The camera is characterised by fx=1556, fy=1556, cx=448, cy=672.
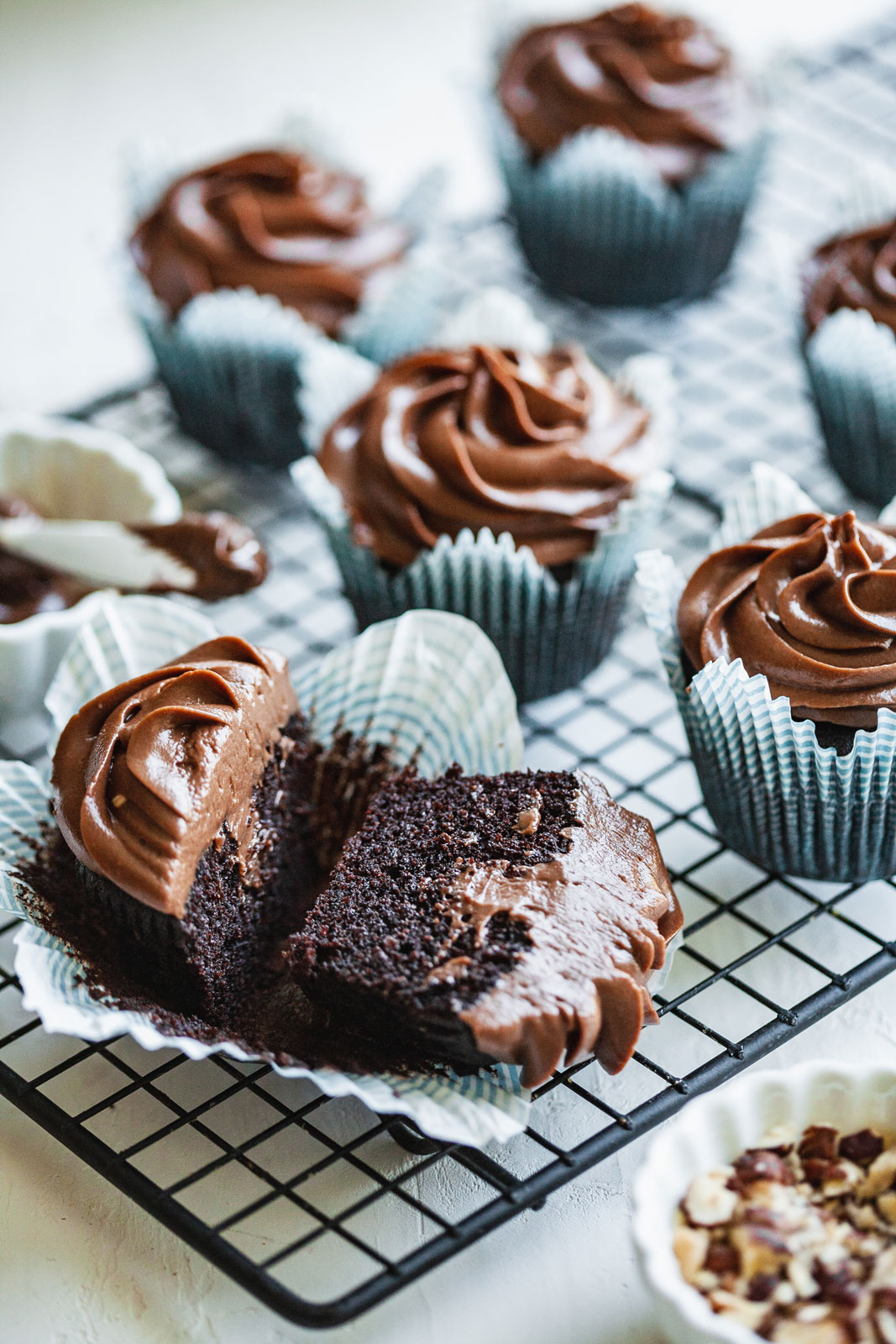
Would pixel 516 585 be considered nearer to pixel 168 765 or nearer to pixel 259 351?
pixel 168 765

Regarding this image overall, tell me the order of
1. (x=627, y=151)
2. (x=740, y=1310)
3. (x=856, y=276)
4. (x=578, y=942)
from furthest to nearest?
(x=627, y=151) < (x=856, y=276) < (x=578, y=942) < (x=740, y=1310)

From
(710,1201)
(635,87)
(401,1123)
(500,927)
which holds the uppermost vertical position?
(635,87)

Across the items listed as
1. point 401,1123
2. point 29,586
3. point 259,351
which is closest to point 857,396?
point 259,351

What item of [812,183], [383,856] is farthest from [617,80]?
[383,856]

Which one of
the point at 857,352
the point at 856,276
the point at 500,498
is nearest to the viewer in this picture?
the point at 500,498

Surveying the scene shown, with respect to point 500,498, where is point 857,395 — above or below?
below

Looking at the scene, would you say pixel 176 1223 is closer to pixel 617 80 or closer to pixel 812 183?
pixel 617 80

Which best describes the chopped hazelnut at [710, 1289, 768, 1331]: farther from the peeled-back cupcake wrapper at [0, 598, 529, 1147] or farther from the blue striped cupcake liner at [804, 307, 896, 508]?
the blue striped cupcake liner at [804, 307, 896, 508]

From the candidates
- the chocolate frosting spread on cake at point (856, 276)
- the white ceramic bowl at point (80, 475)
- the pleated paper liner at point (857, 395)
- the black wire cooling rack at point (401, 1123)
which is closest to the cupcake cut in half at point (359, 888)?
the black wire cooling rack at point (401, 1123)

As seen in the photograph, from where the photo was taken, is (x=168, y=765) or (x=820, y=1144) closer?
(x=820, y=1144)
